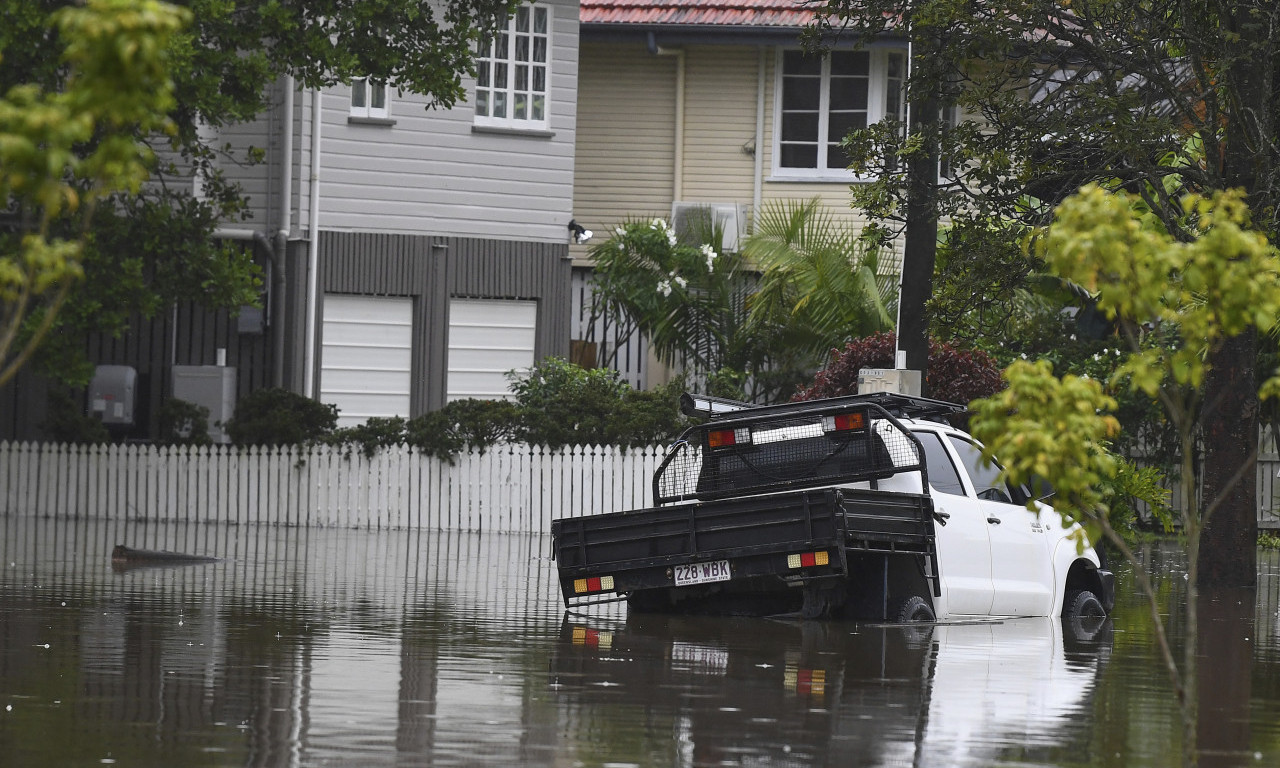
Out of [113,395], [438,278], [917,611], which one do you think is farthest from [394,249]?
[917,611]

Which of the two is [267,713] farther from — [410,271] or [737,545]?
[410,271]

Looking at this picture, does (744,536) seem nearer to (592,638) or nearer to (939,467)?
(592,638)

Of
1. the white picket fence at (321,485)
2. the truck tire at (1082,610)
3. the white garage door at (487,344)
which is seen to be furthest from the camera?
the white garage door at (487,344)

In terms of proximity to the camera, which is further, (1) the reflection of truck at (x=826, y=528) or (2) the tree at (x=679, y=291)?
(2) the tree at (x=679, y=291)

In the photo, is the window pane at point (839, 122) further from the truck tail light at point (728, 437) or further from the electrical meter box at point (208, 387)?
the truck tail light at point (728, 437)

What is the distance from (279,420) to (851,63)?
11.3 m

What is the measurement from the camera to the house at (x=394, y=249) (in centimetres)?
2688

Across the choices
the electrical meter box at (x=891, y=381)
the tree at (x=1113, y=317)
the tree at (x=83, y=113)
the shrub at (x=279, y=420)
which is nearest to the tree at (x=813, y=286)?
the shrub at (x=279, y=420)

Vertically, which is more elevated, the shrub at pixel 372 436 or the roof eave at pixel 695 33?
the roof eave at pixel 695 33

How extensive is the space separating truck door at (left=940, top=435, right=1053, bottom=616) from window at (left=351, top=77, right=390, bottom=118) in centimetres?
1521

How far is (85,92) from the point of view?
560 centimetres

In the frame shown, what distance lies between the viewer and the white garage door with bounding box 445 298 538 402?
28.0 metres

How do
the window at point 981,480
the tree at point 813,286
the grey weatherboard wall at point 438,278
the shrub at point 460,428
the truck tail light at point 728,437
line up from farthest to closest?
the grey weatherboard wall at point 438,278 < the tree at point 813,286 < the shrub at point 460,428 < the window at point 981,480 < the truck tail light at point 728,437

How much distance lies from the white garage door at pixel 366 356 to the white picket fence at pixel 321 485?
2742 mm
